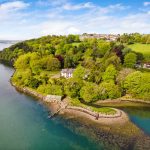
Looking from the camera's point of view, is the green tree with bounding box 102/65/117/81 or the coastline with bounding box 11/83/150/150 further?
the green tree with bounding box 102/65/117/81

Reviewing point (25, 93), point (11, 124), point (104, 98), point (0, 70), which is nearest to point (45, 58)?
point (0, 70)

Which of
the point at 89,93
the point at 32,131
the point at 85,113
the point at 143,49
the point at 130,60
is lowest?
the point at 32,131

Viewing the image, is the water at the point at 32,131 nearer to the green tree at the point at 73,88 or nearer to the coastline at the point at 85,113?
the coastline at the point at 85,113

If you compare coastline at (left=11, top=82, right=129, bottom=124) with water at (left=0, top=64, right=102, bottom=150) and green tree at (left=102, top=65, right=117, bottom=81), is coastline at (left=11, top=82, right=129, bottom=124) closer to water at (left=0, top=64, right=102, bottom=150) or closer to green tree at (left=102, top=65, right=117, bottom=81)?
water at (left=0, top=64, right=102, bottom=150)

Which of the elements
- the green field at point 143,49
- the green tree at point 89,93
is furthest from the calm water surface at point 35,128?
the green field at point 143,49

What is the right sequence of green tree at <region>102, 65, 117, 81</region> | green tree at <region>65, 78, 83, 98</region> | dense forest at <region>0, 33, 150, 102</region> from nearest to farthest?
green tree at <region>65, 78, 83, 98</region>, dense forest at <region>0, 33, 150, 102</region>, green tree at <region>102, 65, 117, 81</region>

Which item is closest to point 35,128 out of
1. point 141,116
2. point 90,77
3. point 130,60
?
point 141,116

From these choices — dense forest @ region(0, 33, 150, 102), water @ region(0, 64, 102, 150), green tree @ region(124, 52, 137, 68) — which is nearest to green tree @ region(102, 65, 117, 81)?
dense forest @ region(0, 33, 150, 102)

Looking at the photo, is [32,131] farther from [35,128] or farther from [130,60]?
[130,60]
